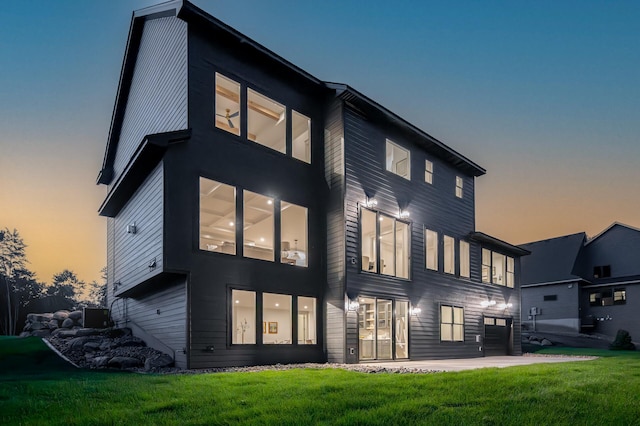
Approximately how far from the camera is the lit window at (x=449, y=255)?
1809 centimetres

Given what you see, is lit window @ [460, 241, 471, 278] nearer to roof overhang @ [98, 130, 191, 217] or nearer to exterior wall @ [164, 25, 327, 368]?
exterior wall @ [164, 25, 327, 368]

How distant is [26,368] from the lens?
33.1 ft

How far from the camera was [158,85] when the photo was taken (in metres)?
13.5

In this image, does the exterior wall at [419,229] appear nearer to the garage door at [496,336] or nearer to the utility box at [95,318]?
the garage door at [496,336]

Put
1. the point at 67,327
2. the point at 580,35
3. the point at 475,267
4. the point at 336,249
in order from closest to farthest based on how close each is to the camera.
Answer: the point at 336,249
the point at 67,327
the point at 475,267
the point at 580,35

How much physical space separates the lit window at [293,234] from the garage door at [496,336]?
10.9 metres

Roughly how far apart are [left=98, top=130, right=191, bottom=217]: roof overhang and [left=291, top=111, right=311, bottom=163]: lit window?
3723 millimetres

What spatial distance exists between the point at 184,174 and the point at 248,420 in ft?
24.1

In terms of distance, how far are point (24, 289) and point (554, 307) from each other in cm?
3869

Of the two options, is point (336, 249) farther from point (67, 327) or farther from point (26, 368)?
point (67, 327)

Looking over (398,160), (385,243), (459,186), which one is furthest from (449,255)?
(398,160)

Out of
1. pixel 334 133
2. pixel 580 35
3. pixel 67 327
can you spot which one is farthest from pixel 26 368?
pixel 580 35

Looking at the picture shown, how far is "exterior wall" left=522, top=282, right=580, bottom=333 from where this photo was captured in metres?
32.5

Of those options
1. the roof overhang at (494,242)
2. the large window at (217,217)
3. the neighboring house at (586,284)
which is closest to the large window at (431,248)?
the roof overhang at (494,242)
